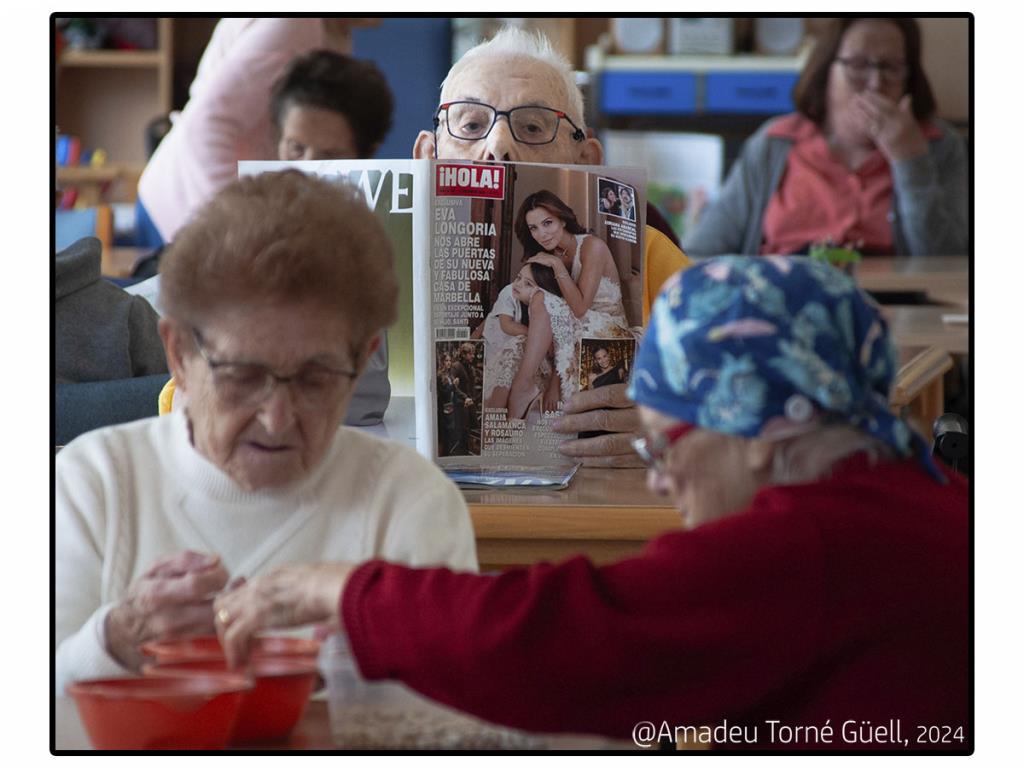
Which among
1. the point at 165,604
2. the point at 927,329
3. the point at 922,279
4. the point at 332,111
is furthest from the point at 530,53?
the point at 922,279

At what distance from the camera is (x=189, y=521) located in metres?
0.96

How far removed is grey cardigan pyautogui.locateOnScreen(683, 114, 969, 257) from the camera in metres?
3.48

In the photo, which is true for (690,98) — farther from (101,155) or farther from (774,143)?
(101,155)

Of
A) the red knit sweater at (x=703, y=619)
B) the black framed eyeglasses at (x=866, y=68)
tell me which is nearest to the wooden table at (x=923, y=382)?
the red knit sweater at (x=703, y=619)

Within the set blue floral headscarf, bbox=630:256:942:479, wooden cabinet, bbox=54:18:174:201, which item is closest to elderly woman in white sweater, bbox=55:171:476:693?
blue floral headscarf, bbox=630:256:942:479

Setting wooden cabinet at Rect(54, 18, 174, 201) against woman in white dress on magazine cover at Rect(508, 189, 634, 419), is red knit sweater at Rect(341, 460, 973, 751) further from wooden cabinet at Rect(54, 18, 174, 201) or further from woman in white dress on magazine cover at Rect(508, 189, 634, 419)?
wooden cabinet at Rect(54, 18, 174, 201)

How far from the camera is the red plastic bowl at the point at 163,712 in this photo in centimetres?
91

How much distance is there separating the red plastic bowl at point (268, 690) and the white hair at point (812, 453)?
1.09 ft

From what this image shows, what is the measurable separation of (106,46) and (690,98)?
2.40 metres

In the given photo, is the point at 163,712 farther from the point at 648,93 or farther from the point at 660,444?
the point at 648,93

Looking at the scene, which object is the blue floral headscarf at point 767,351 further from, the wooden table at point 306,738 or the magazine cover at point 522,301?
the magazine cover at point 522,301

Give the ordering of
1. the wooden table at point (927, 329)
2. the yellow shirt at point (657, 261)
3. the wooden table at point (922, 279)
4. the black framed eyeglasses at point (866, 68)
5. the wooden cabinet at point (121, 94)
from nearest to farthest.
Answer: the yellow shirt at point (657, 261), the wooden table at point (927, 329), the wooden table at point (922, 279), the black framed eyeglasses at point (866, 68), the wooden cabinet at point (121, 94)

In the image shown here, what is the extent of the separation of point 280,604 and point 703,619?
0.89 ft

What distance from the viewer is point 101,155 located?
15.1 ft
